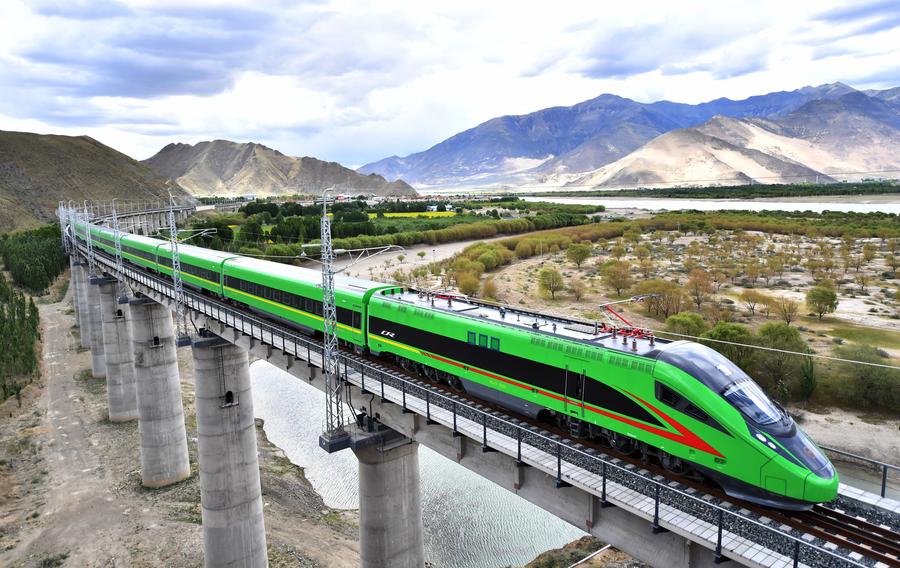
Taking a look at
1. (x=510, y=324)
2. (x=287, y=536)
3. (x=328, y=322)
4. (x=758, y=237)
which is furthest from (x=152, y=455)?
(x=758, y=237)

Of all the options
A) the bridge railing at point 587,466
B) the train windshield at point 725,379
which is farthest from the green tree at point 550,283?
the train windshield at point 725,379

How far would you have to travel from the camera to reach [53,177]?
15675 centimetres

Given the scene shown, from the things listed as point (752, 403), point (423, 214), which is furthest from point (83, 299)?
point (423, 214)

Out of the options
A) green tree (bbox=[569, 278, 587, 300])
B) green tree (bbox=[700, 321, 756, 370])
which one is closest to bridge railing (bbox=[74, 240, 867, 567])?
green tree (bbox=[700, 321, 756, 370])

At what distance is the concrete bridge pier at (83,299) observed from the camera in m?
61.0

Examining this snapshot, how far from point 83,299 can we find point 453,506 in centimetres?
4735

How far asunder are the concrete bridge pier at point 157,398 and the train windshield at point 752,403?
3467cm

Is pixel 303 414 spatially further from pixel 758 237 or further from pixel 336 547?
pixel 758 237

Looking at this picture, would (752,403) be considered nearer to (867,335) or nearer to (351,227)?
(867,335)

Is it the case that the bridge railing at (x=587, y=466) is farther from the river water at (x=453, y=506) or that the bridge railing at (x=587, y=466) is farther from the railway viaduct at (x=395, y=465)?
the river water at (x=453, y=506)

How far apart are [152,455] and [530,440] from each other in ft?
104

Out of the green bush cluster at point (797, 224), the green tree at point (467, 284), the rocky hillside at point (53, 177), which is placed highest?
the rocky hillside at point (53, 177)

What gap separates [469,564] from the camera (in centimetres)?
3028

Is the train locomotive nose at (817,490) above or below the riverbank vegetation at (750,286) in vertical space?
above
